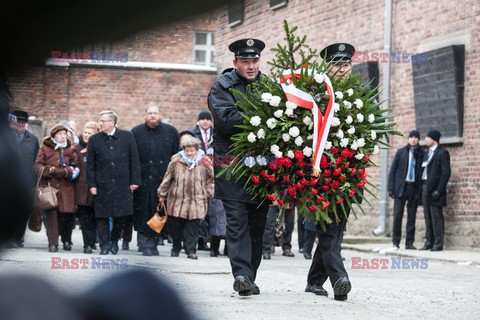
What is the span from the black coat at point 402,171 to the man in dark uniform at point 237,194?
9.55m

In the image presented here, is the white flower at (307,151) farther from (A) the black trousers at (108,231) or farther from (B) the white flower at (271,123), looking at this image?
(A) the black trousers at (108,231)

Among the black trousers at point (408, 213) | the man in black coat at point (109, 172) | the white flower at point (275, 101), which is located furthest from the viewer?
the black trousers at point (408, 213)

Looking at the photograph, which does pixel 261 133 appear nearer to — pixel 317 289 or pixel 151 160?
pixel 317 289

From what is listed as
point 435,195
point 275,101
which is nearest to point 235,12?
point 275,101

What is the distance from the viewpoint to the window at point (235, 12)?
0.68 m

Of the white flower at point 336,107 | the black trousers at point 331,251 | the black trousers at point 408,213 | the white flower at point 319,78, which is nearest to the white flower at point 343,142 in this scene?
the white flower at point 336,107

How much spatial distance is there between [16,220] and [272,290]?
7.82 m

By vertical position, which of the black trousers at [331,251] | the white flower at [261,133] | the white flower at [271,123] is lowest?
the black trousers at [331,251]

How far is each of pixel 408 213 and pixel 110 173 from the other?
595 centimetres

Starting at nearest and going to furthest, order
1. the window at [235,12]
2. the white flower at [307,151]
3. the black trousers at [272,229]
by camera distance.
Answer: the window at [235,12]
the white flower at [307,151]
the black trousers at [272,229]

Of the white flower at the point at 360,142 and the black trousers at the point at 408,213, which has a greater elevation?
the white flower at the point at 360,142

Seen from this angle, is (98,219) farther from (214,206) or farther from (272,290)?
(272,290)

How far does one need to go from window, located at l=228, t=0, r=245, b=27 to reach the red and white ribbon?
630cm

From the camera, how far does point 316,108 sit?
704 centimetres
